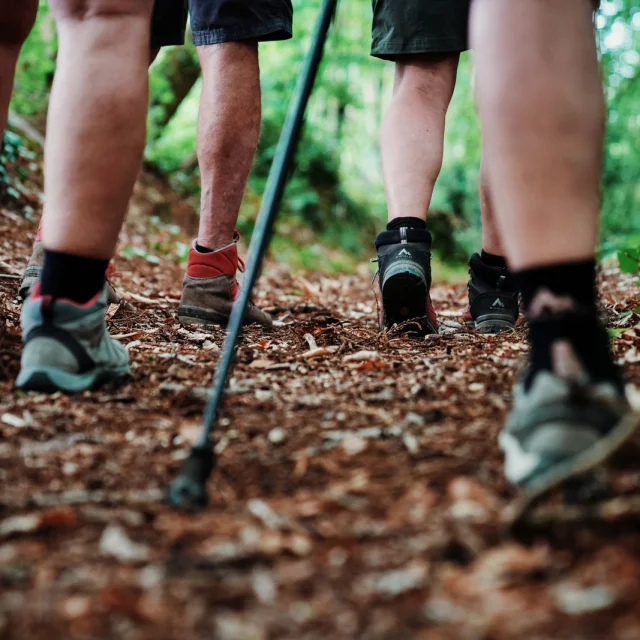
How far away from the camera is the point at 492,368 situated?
1.77 metres

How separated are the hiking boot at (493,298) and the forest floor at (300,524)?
2.67ft

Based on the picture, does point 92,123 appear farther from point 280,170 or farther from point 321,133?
point 321,133

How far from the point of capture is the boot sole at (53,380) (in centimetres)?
156

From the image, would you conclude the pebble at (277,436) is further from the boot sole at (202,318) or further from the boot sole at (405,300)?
the boot sole at (202,318)

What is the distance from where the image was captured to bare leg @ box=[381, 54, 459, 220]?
2.51 metres

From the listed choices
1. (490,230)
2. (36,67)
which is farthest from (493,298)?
(36,67)

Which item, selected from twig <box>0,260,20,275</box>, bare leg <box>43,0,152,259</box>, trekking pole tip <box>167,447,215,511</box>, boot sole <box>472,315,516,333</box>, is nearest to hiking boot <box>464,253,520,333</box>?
boot sole <box>472,315,516,333</box>

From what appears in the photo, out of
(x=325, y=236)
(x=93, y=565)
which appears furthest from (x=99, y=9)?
(x=325, y=236)

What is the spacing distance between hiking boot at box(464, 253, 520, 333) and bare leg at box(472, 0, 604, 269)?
4.64 feet

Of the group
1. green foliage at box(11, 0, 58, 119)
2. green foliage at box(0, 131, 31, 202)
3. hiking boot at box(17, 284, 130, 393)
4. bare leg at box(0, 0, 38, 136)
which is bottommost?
hiking boot at box(17, 284, 130, 393)

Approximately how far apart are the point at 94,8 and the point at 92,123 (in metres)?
0.26

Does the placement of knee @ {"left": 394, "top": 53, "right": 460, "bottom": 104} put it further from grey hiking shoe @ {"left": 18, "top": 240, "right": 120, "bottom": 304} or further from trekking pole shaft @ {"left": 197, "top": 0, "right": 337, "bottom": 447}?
grey hiking shoe @ {"left": 18, "top": 240, "right": 120, "bottom": 304}

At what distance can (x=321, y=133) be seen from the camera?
34.6ft

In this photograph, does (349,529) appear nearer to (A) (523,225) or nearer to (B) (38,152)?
(A) (523,225)
